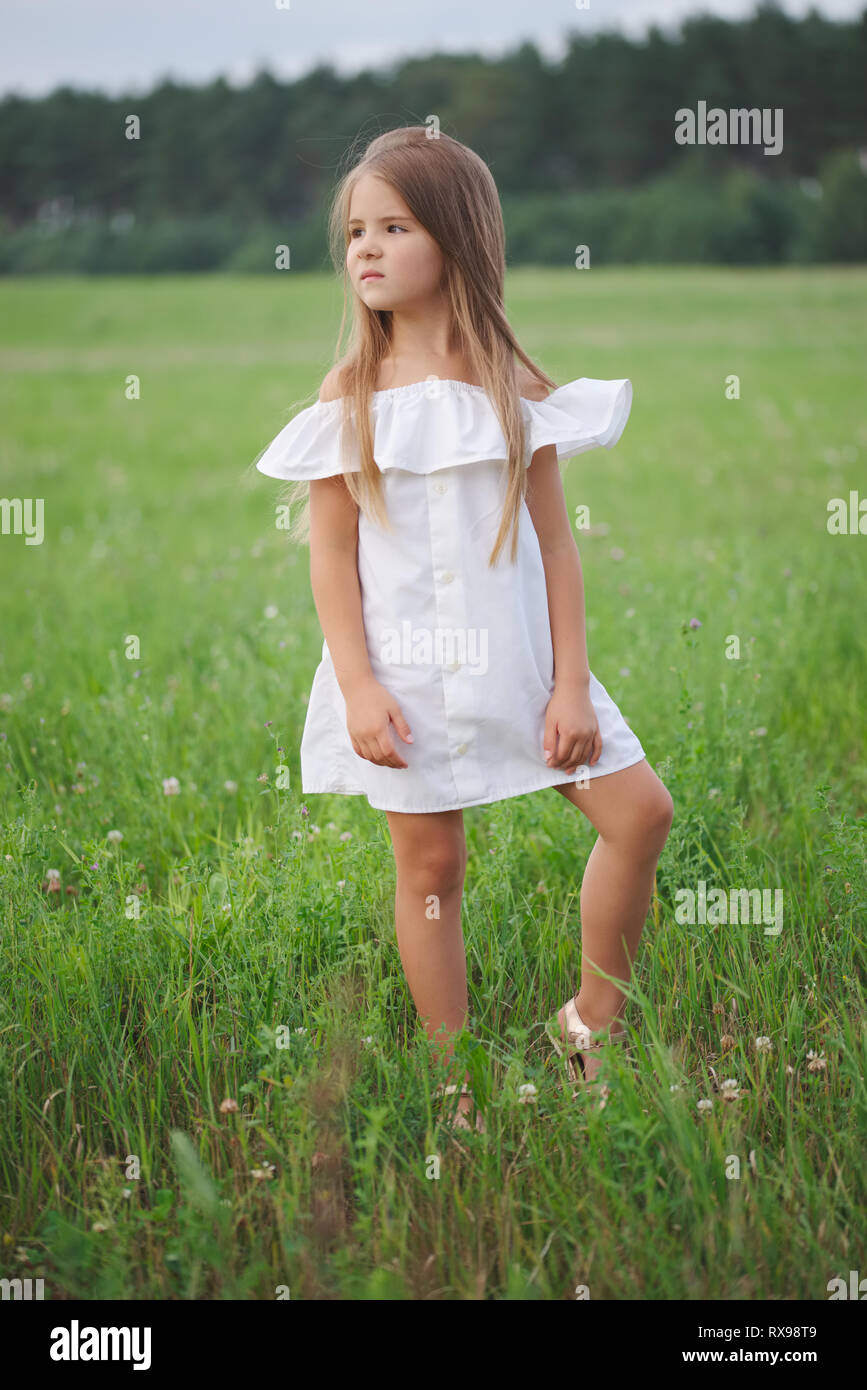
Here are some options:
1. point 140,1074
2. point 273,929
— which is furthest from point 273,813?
point 140,1074

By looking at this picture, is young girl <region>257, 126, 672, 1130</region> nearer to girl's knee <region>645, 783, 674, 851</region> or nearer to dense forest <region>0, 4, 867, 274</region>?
girl's knee <region>645, 783, 674, 851</region>

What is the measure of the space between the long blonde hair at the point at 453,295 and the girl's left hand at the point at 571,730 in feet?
0.99

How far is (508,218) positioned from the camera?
3803 centimetres

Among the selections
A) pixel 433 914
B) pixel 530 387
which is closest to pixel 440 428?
pixel 530 387

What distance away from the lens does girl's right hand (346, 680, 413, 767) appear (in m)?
2.16

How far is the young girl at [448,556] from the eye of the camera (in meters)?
2.16
